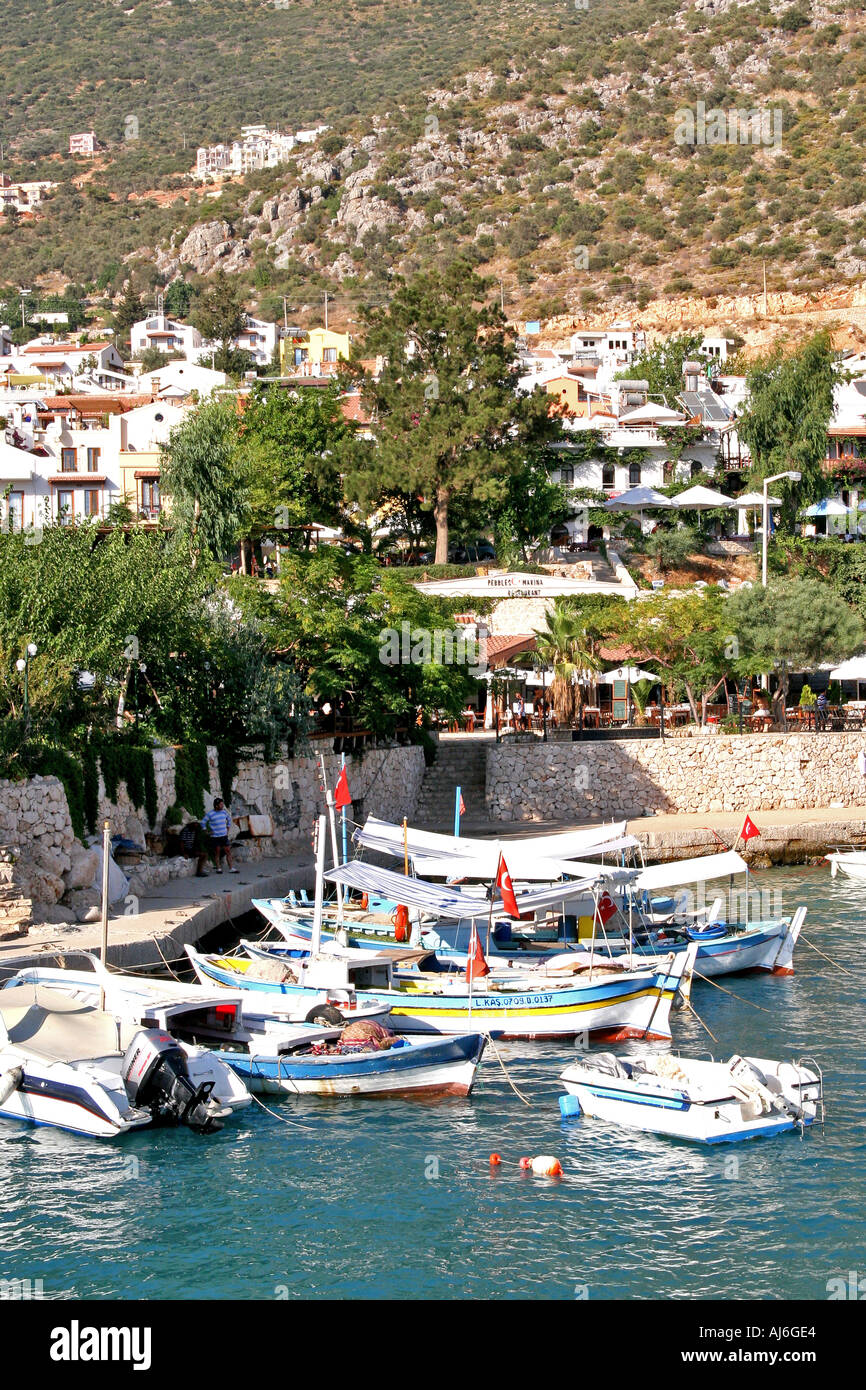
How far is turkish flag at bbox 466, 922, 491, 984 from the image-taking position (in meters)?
23.3

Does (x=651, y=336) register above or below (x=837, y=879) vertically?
above

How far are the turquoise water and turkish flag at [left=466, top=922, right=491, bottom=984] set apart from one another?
2.20m

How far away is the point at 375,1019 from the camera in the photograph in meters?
22.4

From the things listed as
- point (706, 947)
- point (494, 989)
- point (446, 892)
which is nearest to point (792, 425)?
point (706, 947)

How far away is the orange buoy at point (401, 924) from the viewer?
27.5m

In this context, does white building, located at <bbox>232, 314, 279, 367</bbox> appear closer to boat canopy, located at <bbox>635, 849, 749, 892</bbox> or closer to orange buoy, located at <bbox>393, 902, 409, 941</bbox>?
boat canopy, located at <bbox>635, 849, 749, 892</bbox>

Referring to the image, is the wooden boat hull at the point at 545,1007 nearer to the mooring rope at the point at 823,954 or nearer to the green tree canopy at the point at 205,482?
the mooring rope at the point at 823,954

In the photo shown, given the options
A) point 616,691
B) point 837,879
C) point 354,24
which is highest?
point 354,24

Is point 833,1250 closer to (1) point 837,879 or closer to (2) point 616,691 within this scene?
(1) point 837,879

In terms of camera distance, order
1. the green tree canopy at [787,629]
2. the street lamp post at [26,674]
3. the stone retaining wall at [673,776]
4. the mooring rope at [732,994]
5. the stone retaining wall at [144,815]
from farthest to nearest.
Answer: the green tree canopy at [787,629], the stone retaining wall at [673,776], the street lamp post at [26,674], the stone retaining wall at [144,815], the mooring rope at [732,994]

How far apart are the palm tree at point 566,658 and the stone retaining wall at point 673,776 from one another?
2515 mm

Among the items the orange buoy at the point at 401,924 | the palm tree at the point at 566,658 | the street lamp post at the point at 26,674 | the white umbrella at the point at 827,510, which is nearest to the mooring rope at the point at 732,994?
the orange buoy at the point at 401,924

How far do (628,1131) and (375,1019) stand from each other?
4486 mm
